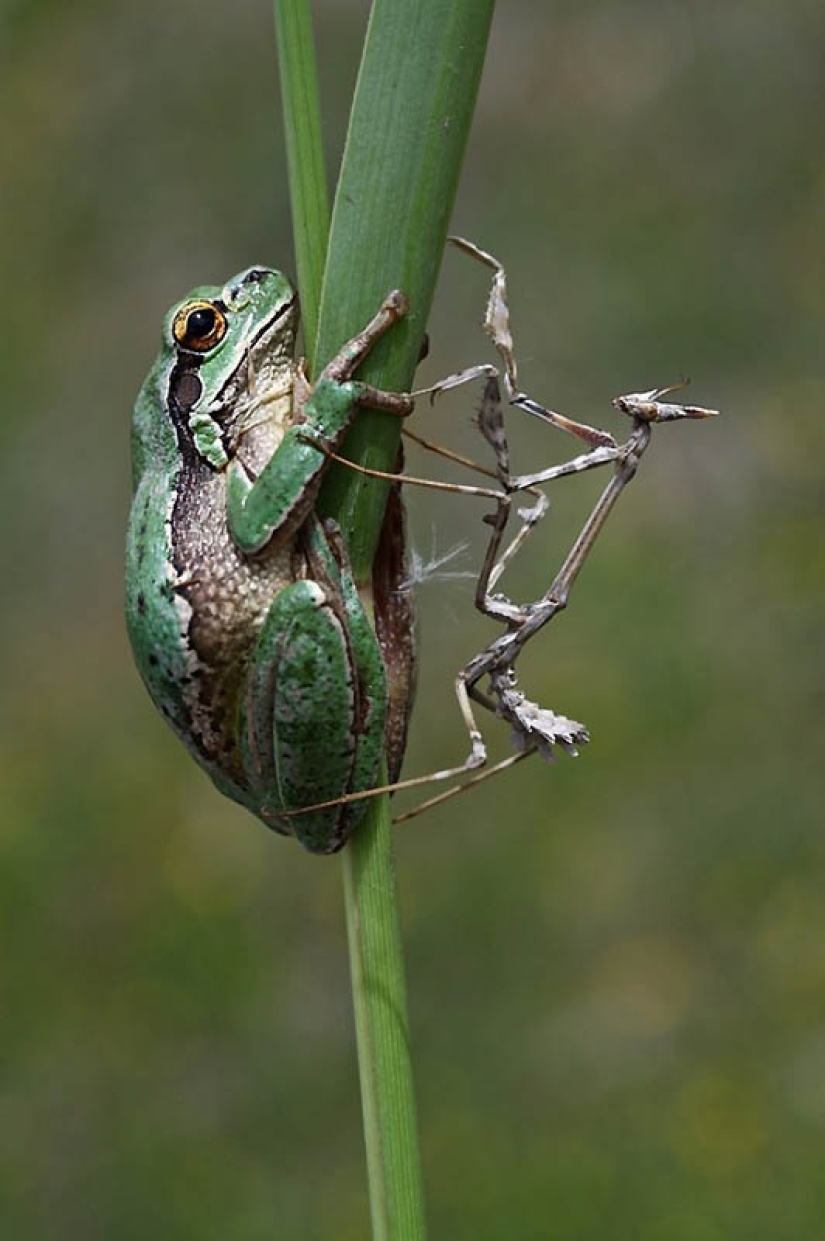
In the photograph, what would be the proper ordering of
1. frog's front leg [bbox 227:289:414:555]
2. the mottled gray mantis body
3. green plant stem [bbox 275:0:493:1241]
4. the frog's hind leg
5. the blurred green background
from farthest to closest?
the blurred green background
the mottled gray mantis body
the frog's hind leg
frog's front leg [bbox 227:289:414:555]
green plant stem [bbox 275:0:493:1241]

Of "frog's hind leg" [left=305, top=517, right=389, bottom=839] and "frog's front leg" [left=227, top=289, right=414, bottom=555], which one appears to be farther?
"frog's hind leg" [left=305, top=517, right=389, bottom=839]

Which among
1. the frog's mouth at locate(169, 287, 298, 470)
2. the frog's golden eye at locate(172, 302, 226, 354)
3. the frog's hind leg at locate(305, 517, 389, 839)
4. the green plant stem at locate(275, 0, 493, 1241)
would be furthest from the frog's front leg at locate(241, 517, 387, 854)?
the frog's golden eye at locate(172, 302, 226, 354)

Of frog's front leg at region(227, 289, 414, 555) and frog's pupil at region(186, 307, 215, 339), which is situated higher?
frog's pupil at region(186, 307, 215, 339)

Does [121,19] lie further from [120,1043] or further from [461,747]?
[120,1043]

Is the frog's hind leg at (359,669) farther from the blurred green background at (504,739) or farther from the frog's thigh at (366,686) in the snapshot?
the blurred green background at (504,739)

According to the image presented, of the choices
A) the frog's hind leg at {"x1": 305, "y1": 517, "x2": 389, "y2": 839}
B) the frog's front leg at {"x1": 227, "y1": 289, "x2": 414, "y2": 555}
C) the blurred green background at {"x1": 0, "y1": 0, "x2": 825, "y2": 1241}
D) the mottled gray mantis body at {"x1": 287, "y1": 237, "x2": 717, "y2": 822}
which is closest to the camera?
the frog's front leg at {"x1": 227, "y1": 289, "x2": 414, "y2": 555}

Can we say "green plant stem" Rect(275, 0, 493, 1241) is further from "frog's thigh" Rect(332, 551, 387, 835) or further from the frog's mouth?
the frog's mouth
